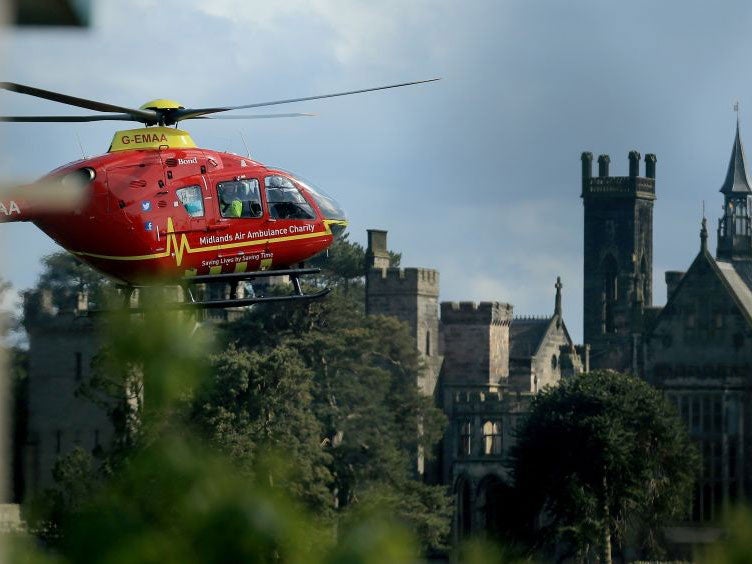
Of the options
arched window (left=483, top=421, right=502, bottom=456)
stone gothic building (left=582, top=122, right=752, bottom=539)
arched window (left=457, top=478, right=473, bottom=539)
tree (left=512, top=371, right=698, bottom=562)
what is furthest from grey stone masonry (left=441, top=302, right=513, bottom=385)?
tree (left=512, top=371, right=698, bottom=562)

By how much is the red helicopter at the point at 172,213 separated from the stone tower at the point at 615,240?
131646 mm

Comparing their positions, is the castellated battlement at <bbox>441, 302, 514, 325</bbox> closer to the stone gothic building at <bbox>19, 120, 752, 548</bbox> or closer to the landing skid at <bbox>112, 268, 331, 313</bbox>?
the stone gothic building at <bbox>19, 120, 752, 548</bbox>

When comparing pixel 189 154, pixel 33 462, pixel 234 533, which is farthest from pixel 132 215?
pixel 33 462

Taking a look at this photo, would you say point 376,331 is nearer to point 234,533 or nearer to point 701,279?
point 701,279

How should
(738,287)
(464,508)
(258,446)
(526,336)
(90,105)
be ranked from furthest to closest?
1. (526,336)
2. (738,287)
3. (464,508)
4. (258,446)
5. (90,105)

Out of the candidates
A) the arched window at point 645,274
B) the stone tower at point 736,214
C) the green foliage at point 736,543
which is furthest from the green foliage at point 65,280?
the arched window at point 645,274

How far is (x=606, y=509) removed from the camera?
97.9 metres

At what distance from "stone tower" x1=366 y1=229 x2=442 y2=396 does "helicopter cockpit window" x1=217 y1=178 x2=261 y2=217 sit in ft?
288

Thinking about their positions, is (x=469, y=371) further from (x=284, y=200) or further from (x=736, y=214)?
(x=284, y=200)

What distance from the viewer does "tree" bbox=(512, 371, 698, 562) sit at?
97938 mm

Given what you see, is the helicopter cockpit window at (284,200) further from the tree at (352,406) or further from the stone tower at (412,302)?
the stone tower at (412,302)

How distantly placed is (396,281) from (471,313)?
627 cm

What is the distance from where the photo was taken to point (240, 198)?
125ft

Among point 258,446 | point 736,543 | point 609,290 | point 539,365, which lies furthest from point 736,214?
point 736,543
